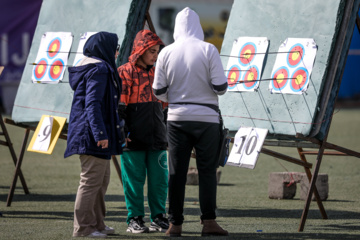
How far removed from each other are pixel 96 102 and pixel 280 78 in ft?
5.58

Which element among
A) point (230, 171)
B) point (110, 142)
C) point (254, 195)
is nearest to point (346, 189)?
point (254, 195)

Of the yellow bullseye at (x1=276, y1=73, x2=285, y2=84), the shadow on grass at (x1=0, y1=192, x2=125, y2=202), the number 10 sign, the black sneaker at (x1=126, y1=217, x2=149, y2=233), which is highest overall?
the yellow bullseye at (x1=276, y1=73, x2=285, y2=84)

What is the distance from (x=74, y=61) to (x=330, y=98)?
2.68m

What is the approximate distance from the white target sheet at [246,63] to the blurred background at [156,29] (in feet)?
29.3

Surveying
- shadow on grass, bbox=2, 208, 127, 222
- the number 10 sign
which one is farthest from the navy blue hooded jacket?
shadow on grass, bbox=2, 208, 127, 222

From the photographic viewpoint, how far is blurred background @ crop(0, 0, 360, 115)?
738 inches

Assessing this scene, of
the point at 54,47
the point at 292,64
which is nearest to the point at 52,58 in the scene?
the point at 54,47

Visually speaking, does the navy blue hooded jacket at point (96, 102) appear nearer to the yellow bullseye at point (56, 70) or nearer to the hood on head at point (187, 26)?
the hood on head at point (187, 26)

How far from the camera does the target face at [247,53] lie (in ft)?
22.0

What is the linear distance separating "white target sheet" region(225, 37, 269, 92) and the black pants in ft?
3.62

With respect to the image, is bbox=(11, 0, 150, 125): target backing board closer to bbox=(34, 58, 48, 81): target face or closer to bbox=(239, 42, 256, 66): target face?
bbox=(34, 58, 48, 81): target face

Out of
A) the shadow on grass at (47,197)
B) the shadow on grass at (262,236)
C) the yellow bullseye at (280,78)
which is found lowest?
the shadow on grass at (47,197)

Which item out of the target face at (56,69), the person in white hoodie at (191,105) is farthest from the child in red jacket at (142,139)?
the target face at (56,69)

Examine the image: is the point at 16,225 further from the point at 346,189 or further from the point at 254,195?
the point at 346,189
